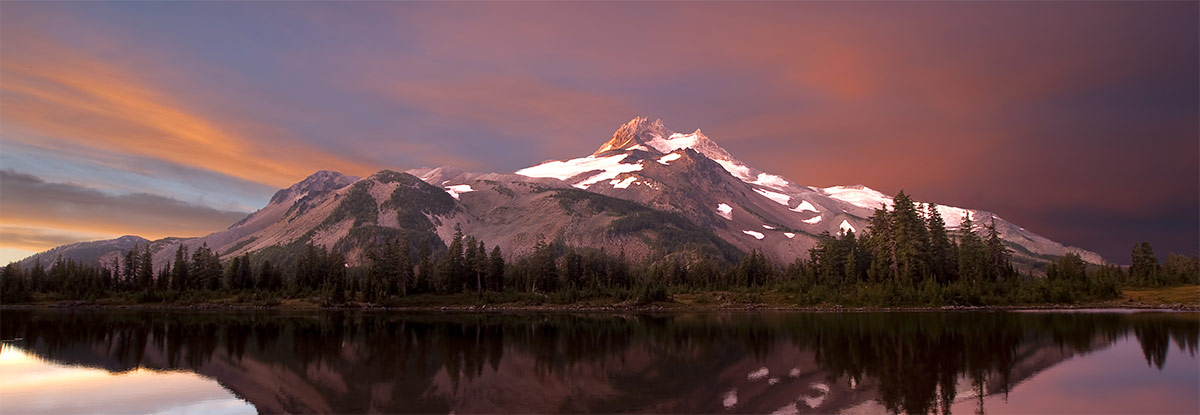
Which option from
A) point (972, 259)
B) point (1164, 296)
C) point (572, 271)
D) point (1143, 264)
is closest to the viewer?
point (1164, 296)

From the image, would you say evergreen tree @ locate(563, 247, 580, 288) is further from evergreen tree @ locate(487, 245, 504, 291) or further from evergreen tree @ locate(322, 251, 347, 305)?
evergreen tree @ locate(322, 251, 347, 305)

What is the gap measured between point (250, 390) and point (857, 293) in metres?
115

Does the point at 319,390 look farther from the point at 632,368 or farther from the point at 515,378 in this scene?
the point at 632,368

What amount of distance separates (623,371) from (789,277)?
449 feet

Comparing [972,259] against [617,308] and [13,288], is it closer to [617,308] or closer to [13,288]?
[617,308]

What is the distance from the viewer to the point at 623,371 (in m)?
43.6

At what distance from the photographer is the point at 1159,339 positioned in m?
57.3

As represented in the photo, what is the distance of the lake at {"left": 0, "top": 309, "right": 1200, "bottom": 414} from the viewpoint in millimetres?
32031

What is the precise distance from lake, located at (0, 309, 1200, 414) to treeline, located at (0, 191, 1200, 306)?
53.0 meters

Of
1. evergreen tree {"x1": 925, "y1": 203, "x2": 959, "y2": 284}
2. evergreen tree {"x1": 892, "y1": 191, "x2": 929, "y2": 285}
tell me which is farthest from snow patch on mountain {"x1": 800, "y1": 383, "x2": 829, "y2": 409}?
evergreen tree {"x1": 925, "y1": 203, "x2": 959, "y2": 284}

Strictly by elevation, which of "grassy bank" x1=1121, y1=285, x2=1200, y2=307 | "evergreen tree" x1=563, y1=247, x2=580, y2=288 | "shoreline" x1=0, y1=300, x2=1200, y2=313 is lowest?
"shoreline" x1=0, y1=300, x2=1200, y2=313

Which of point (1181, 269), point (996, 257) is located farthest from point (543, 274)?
point (1181, 269)

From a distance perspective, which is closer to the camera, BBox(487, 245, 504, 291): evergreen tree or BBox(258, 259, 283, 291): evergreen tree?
BBox(487, 245, 504, 291): evergreen tree

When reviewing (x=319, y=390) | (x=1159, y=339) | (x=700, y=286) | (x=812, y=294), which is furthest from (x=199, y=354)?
(x=700, y=286)
